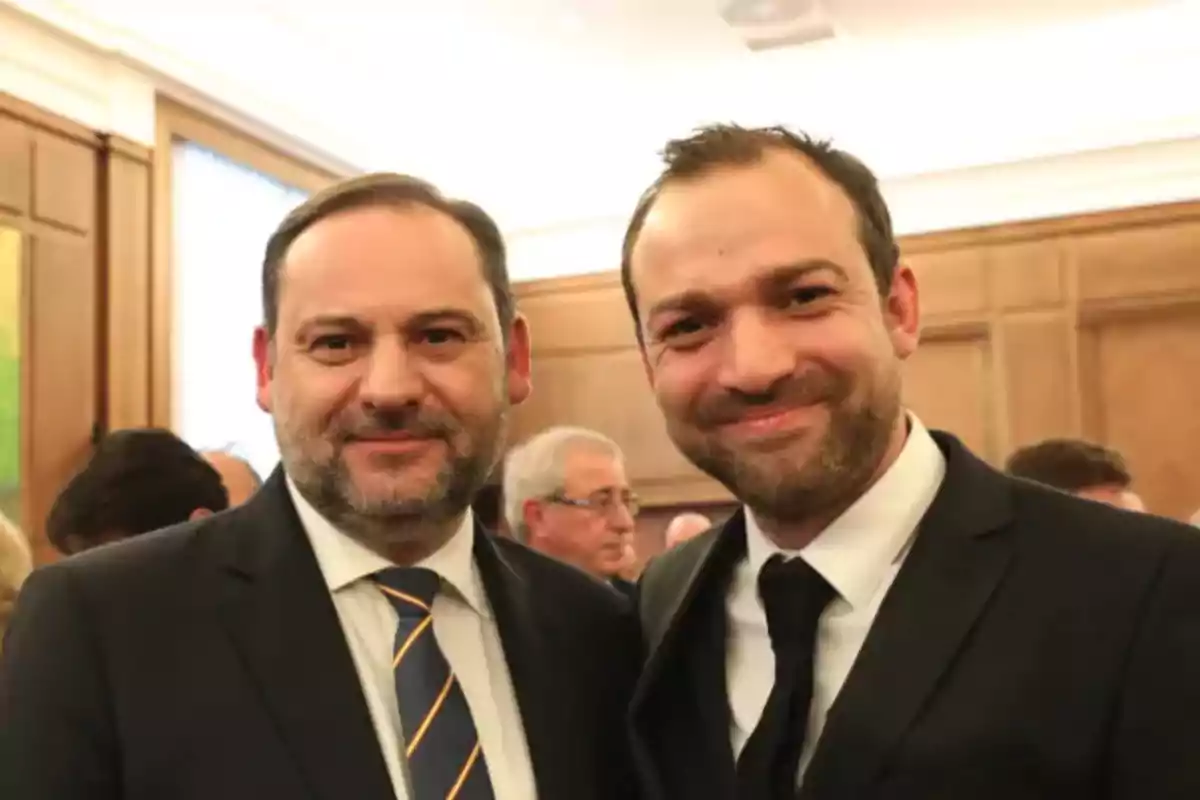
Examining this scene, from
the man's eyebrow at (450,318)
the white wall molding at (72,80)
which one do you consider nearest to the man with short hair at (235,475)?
the white wall molding at (72,80)

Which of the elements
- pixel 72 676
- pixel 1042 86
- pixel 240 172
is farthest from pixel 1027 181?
pixel 72 676

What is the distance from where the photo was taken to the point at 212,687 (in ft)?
4.24

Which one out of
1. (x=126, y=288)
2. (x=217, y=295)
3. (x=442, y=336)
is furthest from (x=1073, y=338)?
(x=442, y=336)

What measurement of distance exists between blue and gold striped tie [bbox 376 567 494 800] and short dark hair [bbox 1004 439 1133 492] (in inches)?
82.8

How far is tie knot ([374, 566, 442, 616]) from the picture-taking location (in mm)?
1436

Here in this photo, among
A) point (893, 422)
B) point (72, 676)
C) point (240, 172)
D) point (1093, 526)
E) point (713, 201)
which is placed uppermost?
point (240, 172)

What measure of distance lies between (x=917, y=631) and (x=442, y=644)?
0.52 metres

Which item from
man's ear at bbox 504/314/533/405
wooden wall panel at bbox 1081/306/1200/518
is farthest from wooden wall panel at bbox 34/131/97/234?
wooden wall panel at bbox 1081/306/1200/518

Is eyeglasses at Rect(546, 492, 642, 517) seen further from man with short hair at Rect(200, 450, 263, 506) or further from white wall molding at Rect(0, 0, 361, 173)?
white wall molding at Rect(0, 0, 361, 173)

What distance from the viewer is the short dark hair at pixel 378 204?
1.50 m

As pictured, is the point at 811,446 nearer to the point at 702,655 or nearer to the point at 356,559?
the point at 702,655

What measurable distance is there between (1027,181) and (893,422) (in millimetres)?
4423

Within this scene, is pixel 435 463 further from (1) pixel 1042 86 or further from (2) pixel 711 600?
(1) pixel 1042 86

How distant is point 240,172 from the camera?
477cm
